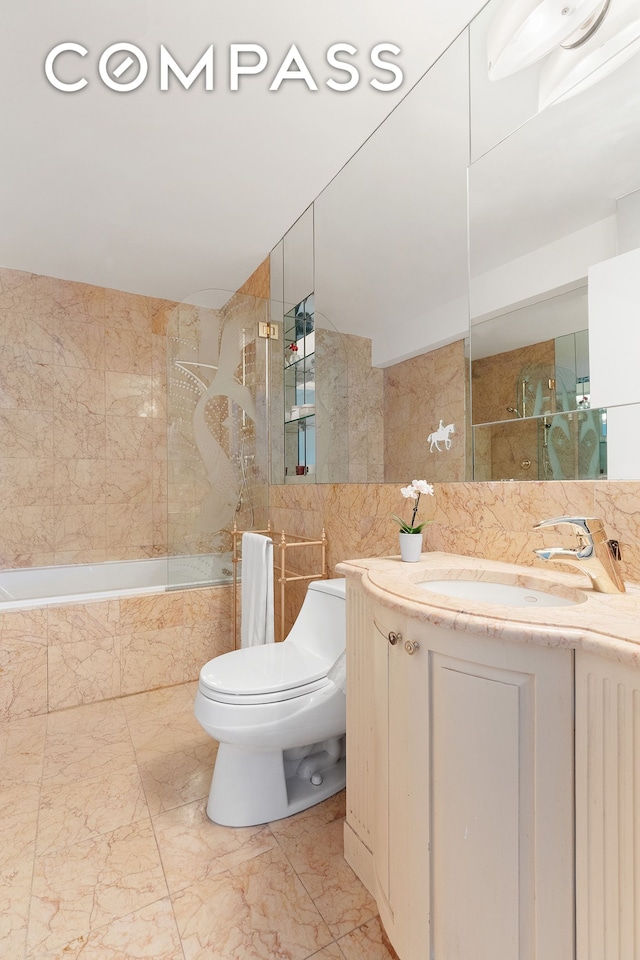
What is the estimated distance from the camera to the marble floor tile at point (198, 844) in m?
1.35

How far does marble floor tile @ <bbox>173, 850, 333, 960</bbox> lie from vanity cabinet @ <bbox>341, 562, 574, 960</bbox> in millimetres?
270

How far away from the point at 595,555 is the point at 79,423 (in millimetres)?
3296

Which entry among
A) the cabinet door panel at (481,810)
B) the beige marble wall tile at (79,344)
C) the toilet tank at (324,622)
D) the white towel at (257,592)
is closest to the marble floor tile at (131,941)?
the cabinet door panel at (481,810)

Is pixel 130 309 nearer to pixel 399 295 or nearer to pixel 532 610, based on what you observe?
pixel 399 295

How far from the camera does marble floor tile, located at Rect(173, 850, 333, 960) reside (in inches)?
43.9

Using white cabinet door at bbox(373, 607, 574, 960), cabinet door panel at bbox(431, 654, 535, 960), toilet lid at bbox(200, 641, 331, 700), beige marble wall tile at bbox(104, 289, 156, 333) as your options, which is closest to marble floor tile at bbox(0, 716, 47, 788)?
toilet lid at bbox(200, 641, 331, 700)

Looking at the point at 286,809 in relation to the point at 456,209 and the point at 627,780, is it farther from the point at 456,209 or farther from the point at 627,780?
the point at 456,209

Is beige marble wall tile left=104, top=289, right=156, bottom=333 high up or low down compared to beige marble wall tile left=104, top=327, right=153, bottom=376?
up

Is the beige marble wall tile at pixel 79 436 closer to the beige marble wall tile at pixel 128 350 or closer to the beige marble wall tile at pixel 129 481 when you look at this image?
the beige marble wall tile at pixel 129 481

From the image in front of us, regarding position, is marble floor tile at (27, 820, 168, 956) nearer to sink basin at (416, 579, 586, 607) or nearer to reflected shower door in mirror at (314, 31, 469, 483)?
sink basin at (416, 579, 586, 607)

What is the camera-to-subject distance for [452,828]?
33.6 inches

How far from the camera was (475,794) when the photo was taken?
818 mm

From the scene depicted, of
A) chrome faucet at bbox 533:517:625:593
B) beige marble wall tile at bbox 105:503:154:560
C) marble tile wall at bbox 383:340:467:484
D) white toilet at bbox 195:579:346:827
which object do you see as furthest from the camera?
beige marble wall tile at bbox 105:503:154:560

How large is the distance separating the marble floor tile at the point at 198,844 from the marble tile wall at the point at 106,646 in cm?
109
